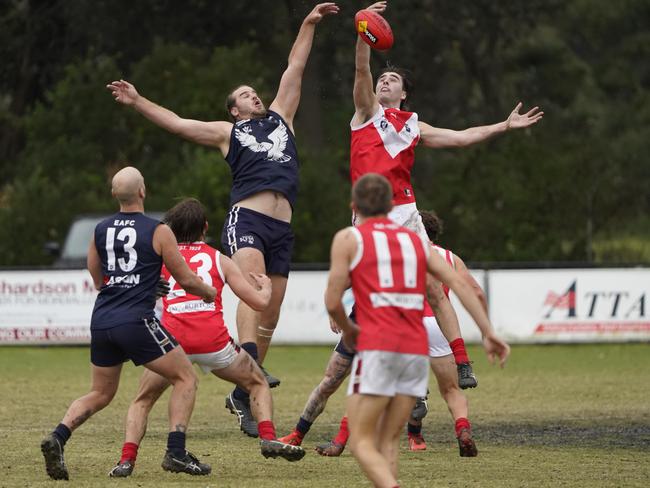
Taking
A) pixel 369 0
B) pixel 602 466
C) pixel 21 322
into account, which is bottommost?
pixel 21 322

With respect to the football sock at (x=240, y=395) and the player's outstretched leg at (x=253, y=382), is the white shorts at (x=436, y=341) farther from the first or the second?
the player's outstretched leg at (x=253, y=382)

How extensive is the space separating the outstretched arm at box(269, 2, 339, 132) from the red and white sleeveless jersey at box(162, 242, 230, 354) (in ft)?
6.06

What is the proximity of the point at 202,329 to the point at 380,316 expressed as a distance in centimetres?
236

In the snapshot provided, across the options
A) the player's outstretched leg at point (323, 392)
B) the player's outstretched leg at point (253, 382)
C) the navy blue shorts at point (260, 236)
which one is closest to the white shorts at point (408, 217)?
the navy blue shorts at point (260, 236)

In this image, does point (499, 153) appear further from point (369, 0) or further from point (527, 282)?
point (527, 282)

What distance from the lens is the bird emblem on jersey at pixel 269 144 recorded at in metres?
10.5

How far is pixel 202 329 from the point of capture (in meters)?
9.14

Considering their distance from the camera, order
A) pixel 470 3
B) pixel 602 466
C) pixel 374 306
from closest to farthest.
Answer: pixel 374 306 → pixel 602 466 → pixel 470 3

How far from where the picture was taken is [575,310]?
21359 mm

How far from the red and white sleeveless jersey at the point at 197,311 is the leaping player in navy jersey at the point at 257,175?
1011 mm

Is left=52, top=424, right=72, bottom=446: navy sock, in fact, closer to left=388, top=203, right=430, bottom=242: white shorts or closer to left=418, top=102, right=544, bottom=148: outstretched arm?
left=388, top=203, right=430, bottom=242: white shorts

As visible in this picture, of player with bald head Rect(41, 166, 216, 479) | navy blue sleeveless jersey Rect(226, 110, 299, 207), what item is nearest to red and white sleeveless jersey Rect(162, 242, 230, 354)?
player with bald head Rect(41, 166, 216, 479)

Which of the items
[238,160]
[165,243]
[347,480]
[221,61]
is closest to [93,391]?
[165,243]

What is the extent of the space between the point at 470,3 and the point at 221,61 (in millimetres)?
8428
